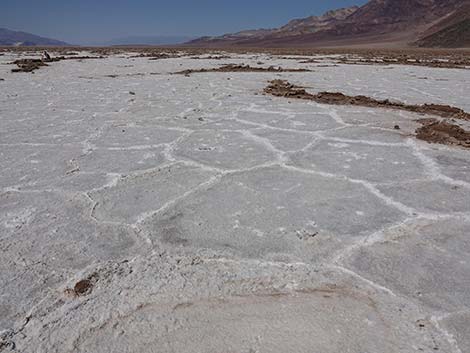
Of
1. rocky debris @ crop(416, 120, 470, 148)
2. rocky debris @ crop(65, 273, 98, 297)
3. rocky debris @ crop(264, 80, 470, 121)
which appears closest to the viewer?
rocky debris @ crop(65, 273, 98, 297)

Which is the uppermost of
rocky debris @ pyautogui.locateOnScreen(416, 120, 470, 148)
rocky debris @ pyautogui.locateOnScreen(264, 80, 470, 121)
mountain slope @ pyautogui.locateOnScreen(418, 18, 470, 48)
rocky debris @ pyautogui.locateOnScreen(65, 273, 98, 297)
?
rocky debris @ pyautogui.locateOnScreen(65, 273, 98, 297)

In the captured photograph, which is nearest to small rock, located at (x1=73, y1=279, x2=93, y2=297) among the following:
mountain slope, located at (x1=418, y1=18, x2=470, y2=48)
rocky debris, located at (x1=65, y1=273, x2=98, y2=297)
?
rocky debris, located at (x1=65, y1=273, x2=98, y2=297)

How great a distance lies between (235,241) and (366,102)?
15.2ft

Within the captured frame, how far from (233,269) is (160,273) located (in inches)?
13.1

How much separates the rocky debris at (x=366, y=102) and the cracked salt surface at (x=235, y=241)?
1.39m

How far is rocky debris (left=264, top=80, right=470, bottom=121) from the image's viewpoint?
18.0ft

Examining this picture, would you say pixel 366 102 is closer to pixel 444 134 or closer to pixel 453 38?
pixel 444 134

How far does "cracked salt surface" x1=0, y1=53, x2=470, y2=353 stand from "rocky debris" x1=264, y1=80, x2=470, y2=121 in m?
1.39

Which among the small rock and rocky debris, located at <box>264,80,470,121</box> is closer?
the small rock

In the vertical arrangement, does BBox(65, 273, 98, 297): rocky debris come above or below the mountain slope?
above

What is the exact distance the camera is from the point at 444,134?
4199mm

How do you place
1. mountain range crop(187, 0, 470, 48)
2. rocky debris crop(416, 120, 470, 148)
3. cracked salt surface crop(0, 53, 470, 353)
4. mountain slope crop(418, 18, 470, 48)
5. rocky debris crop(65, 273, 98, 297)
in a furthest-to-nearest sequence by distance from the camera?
1. mountain range crop(187, 0, 470, 48)
2. mountain slope crop(418, 18, 470, 48)
3. rocky debris crop(416, 120, 470, 148)
4. rocky debris crop(65, 273, 98, 297)
5. cracked salt surface crop(0, 53, 470, 353)

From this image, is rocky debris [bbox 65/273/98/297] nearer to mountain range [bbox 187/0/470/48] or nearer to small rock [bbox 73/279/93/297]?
small rock [bbox 73/279/93/297]

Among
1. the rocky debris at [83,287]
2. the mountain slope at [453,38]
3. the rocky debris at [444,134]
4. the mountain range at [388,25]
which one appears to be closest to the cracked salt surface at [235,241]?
the rocky debris at [83,287]
